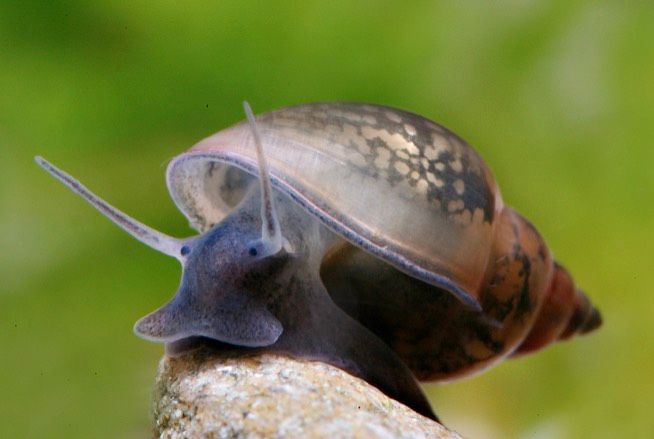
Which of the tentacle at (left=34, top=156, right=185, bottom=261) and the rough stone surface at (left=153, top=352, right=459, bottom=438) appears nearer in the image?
the rough stone surface at (left=153, top=352, right=459, bottom=438)

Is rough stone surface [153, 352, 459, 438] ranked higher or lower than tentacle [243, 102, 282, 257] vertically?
lower

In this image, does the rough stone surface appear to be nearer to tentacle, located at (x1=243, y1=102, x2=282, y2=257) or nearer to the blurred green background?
tentacle, located at (x1=243, y1=102, x2=282, y2=257)

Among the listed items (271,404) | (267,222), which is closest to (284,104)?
(267,222)

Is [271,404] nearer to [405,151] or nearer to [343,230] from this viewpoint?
[343,230]

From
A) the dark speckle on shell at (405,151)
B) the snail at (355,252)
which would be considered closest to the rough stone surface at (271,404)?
the snail at (355,252)

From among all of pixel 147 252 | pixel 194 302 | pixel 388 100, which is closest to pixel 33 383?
pixel 147 252

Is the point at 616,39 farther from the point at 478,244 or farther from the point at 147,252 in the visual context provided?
the point at 147,252

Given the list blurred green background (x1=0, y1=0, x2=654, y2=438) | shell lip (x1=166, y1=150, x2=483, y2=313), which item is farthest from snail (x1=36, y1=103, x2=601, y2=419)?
blurred green background (x1=0, y1=0, x2=654, y2=438)
